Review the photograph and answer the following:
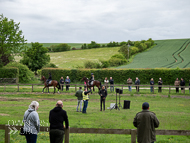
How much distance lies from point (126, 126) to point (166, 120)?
9.19ft

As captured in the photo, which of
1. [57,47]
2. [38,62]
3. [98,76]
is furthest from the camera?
[57,47]

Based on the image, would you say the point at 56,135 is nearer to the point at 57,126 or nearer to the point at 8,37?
the point at 57,126

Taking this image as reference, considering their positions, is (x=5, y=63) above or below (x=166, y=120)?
above

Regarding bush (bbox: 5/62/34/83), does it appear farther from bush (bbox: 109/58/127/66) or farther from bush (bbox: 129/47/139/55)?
bush (bbox: 129/47/139/55)

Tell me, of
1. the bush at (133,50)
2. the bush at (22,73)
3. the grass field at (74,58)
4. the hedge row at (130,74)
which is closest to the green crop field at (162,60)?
the bush at (133,50)

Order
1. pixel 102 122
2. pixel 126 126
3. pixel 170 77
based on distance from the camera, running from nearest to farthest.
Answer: pixel 126 126
pixel 102 122
pixel 170 77

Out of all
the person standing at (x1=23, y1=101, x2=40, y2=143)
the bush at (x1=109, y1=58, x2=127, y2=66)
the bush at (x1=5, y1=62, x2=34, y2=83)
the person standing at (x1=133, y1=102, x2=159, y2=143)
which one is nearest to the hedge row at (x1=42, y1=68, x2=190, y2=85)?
the bush at (x1=5, y1=62, x2=34, y2=83)

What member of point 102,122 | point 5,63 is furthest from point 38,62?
point 102,122

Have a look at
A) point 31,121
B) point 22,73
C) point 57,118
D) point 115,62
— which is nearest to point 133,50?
point 115,62

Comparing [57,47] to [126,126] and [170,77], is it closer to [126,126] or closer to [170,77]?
[170,77]

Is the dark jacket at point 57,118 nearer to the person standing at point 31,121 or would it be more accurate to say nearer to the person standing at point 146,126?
the person standing at point 31,121

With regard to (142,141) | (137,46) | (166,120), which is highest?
(137,46)

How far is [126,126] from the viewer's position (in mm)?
10945

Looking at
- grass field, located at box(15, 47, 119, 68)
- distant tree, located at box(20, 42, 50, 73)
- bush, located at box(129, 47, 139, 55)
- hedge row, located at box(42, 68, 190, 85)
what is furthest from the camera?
bush, located at box(129, 47, 139, 55)
